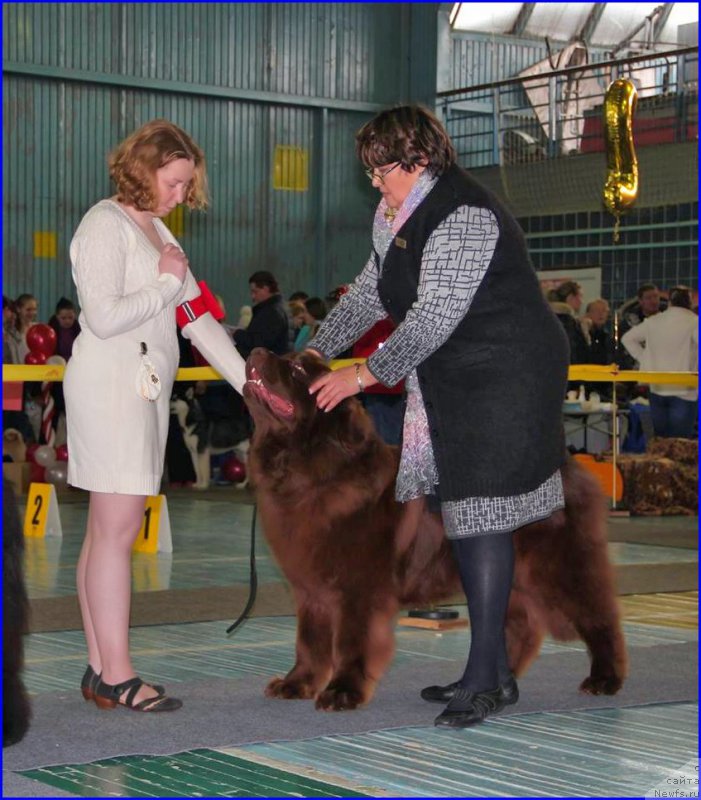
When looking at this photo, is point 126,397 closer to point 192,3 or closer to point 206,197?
point 206,197

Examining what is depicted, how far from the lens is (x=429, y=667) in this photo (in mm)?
4074

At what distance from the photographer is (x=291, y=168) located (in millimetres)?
17000

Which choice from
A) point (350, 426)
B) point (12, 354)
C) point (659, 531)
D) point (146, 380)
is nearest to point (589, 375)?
point (659, 531)

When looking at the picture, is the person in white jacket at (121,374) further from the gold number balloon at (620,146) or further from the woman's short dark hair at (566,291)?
the woman's short dark hair at (566,291)

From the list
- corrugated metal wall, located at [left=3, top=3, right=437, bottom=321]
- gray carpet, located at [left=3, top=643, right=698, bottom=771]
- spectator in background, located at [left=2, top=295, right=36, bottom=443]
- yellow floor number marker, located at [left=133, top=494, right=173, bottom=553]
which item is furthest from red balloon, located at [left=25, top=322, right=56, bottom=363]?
gray carpet, located at [left=3, top=643, right=698, bottom=771]

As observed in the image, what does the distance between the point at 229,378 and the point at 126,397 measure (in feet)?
1.14

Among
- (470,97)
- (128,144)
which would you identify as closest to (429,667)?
(128,144)

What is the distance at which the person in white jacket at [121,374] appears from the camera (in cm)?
329

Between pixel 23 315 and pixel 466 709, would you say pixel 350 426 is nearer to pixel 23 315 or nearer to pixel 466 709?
pixel 466 709

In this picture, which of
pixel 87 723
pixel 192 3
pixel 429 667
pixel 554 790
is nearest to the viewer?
pixel 554 790

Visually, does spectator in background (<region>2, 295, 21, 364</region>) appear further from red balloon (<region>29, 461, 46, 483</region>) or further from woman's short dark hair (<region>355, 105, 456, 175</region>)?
woman's short dark hair (<region>355, 105, 456, 175</region>)

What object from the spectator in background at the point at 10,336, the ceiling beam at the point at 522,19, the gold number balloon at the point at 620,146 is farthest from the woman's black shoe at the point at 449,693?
the ceiling beam at the point at 522,19

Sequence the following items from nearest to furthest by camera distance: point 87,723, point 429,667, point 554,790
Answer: point 554,790, point 87,723, point 429,667

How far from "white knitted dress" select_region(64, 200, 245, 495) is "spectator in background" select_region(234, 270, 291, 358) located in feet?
19.0
